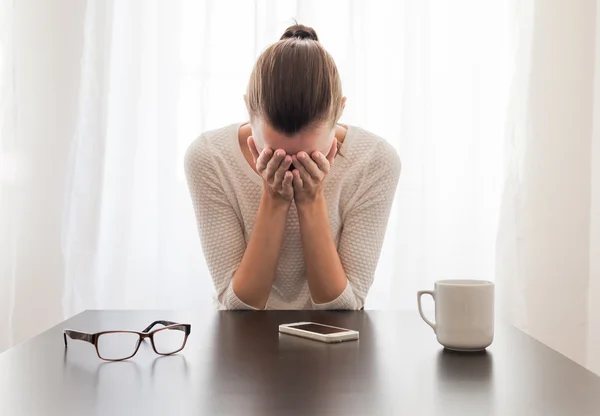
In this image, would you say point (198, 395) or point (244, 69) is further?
point (244, 69)

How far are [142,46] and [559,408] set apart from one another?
1.96 meters

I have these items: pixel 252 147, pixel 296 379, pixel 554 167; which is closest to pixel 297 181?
pixel 252 147

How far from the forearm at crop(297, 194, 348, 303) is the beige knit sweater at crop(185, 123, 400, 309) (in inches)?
2.8

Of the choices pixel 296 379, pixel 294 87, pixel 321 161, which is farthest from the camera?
pixel 321 161

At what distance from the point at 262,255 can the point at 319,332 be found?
46cm

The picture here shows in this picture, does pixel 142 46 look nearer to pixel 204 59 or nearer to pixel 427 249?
pixel 204 59

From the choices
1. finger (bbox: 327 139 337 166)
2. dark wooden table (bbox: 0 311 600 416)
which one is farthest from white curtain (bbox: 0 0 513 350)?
dark wooden table (bbox: 0 311 600 416)

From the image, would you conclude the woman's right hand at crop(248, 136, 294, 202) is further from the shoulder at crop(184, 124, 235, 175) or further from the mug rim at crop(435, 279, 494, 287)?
the mug rim at crop(435, 279, 494, 287)

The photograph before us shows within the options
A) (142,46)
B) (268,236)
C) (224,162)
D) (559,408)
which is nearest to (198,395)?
(559,408)

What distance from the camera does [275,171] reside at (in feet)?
4.31

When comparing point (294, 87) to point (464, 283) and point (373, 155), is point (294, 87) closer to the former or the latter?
point (373, 155)

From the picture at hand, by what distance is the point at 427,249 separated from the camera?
2305mm

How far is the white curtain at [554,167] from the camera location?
7.44ft

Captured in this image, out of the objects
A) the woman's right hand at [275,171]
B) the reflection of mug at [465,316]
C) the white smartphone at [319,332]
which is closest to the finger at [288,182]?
the woman's right hand at [275,171]
